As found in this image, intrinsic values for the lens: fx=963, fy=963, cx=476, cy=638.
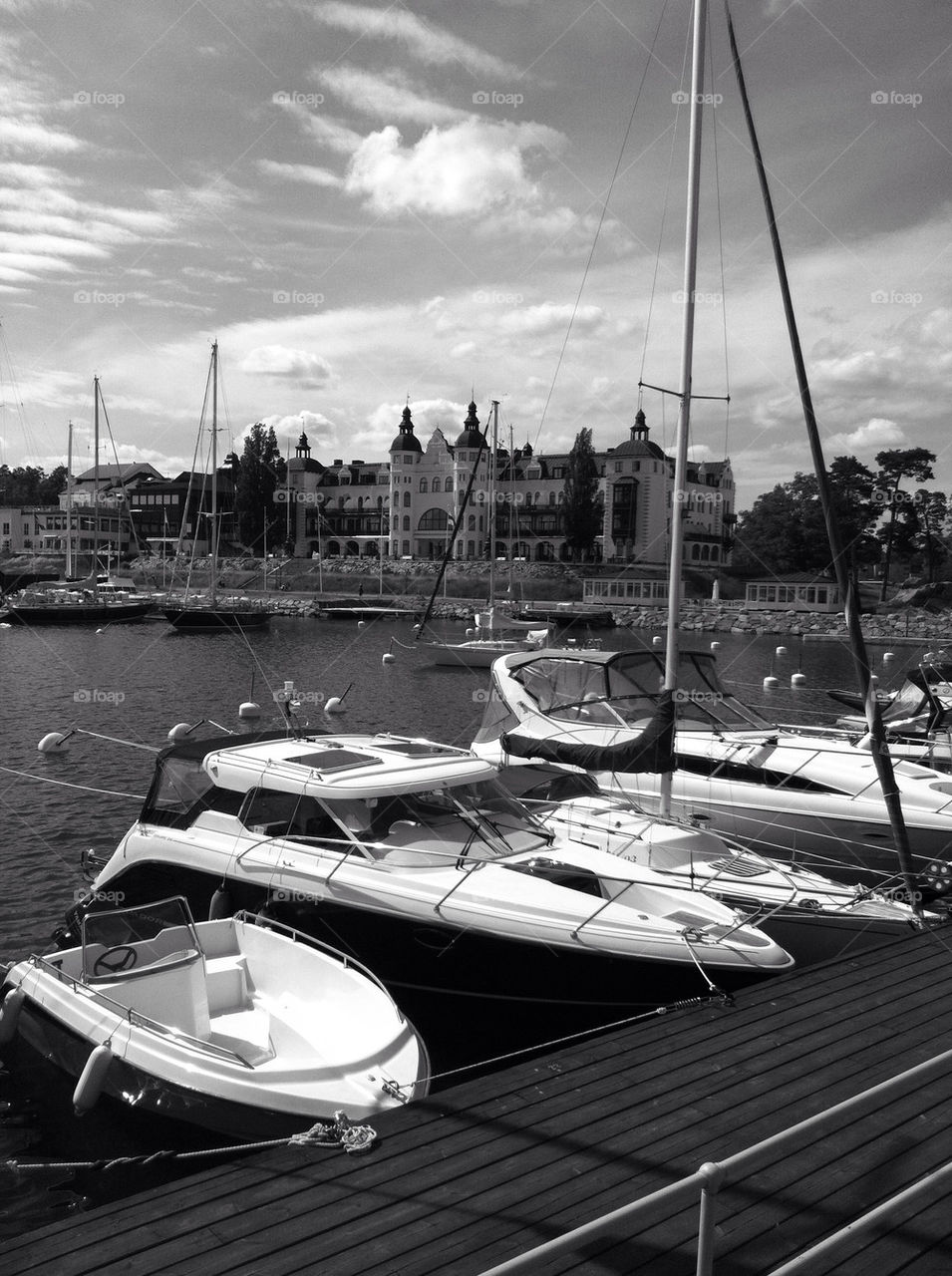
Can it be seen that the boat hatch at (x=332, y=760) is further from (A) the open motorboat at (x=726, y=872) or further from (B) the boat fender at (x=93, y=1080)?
(B) the boat fender at (x=93, y=1080)

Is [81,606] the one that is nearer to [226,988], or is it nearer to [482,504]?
[482,504]

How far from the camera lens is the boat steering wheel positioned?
9.12 m

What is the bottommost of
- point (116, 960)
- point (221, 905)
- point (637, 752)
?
point (116, 960)

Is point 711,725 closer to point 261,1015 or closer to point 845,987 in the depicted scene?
point 845,987

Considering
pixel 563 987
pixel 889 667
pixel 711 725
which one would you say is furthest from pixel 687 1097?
pixel 889 667

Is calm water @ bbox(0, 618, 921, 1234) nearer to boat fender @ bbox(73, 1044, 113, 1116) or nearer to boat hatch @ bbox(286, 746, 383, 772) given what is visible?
boat fender @ bbox(73, 1044, 113, 1116)

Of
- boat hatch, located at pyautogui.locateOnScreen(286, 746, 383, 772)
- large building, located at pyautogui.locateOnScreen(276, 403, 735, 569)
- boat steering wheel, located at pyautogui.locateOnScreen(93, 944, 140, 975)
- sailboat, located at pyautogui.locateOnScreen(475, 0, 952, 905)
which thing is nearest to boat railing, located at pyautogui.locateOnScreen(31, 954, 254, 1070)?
boat steering wheel, located at pyautogui.locateOnScreen(93, 944, 140, 975)

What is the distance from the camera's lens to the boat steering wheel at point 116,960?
912cm

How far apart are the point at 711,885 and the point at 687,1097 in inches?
176

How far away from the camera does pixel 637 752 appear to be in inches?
527

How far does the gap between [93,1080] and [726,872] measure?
711cm

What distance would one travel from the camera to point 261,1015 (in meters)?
8.80

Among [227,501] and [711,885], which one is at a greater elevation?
[227,501]

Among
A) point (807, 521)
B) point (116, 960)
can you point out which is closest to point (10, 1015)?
point (116, 960)
